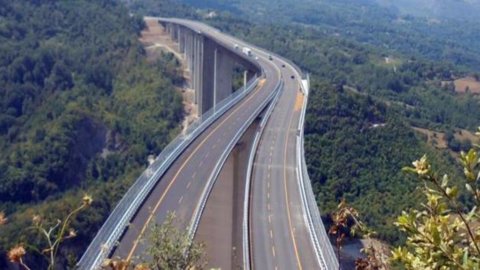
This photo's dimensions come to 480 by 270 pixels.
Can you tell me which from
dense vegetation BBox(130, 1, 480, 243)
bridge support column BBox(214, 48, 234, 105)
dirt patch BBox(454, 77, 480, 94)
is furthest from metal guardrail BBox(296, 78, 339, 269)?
dirt patch BBox(454, 77, 480, 94)

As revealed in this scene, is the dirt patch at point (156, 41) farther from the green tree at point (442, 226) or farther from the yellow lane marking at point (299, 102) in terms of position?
the green tree at point (442, 226)

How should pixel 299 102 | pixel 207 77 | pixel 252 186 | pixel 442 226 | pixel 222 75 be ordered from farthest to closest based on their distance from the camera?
pixel 207 77 < pixel 222 75 < pixel 299 102 < pixel 252 186 < pixel 442 226

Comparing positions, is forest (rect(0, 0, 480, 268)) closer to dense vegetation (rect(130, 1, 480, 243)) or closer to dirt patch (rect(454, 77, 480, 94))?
dense vegetation (rect(130, 1, 480, 243))

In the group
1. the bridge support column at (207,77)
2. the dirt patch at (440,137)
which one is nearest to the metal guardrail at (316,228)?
the bridge support column at (207,77)

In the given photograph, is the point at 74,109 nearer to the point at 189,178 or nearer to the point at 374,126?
the point at 374,126

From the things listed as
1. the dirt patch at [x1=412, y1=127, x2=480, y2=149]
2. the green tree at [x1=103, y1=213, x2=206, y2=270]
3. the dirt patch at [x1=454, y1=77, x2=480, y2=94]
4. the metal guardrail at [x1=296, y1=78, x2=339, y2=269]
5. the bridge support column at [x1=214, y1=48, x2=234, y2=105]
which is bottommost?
the dirt patch at [x1=454, y1=77, x2=480, y2=94]

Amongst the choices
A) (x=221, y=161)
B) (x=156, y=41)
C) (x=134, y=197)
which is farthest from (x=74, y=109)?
(x=134, y=197)
